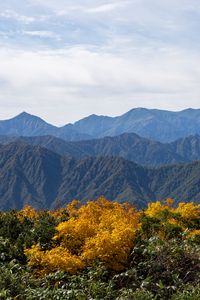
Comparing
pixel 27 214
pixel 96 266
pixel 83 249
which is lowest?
pixel 27 214

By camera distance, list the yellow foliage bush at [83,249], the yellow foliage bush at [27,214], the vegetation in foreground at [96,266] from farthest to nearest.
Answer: the yellow foliage bush at [27,214] < the yellow foliage bush at [83,249] < the vegetation in foreground at [96,266]

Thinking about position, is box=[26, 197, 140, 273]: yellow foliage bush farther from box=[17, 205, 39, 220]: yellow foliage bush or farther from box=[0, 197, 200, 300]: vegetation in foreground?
box=[17, 205, 39, 220]: yellow foliage bush

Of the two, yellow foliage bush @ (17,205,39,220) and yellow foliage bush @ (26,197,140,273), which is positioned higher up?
yellow foliage bush @ (26,197,140,273)

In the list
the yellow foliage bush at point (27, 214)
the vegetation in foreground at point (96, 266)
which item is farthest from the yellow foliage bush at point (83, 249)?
the yellow foliage bush at point (27, 214)

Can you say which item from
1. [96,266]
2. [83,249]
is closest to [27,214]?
[83,249]

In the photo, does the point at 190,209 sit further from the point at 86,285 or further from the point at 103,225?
the point at 86,285

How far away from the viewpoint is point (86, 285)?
16.2 m

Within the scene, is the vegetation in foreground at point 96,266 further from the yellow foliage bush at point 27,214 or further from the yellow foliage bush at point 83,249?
the yellow foliage bush at point 27,214

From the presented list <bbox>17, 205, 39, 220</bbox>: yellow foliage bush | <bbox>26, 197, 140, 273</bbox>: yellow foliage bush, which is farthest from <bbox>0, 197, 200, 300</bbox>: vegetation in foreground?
<bbox>17, 205, 39, 220</bbox>: yellow foliage bush

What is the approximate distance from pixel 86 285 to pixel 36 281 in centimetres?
182

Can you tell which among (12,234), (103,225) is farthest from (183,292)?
(12,234)

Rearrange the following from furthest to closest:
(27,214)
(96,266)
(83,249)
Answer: (27,214), (83,249), (96,266)

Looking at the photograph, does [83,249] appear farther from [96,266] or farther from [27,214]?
[27,214]

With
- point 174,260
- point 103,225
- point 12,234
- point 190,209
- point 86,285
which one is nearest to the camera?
point 86,285
